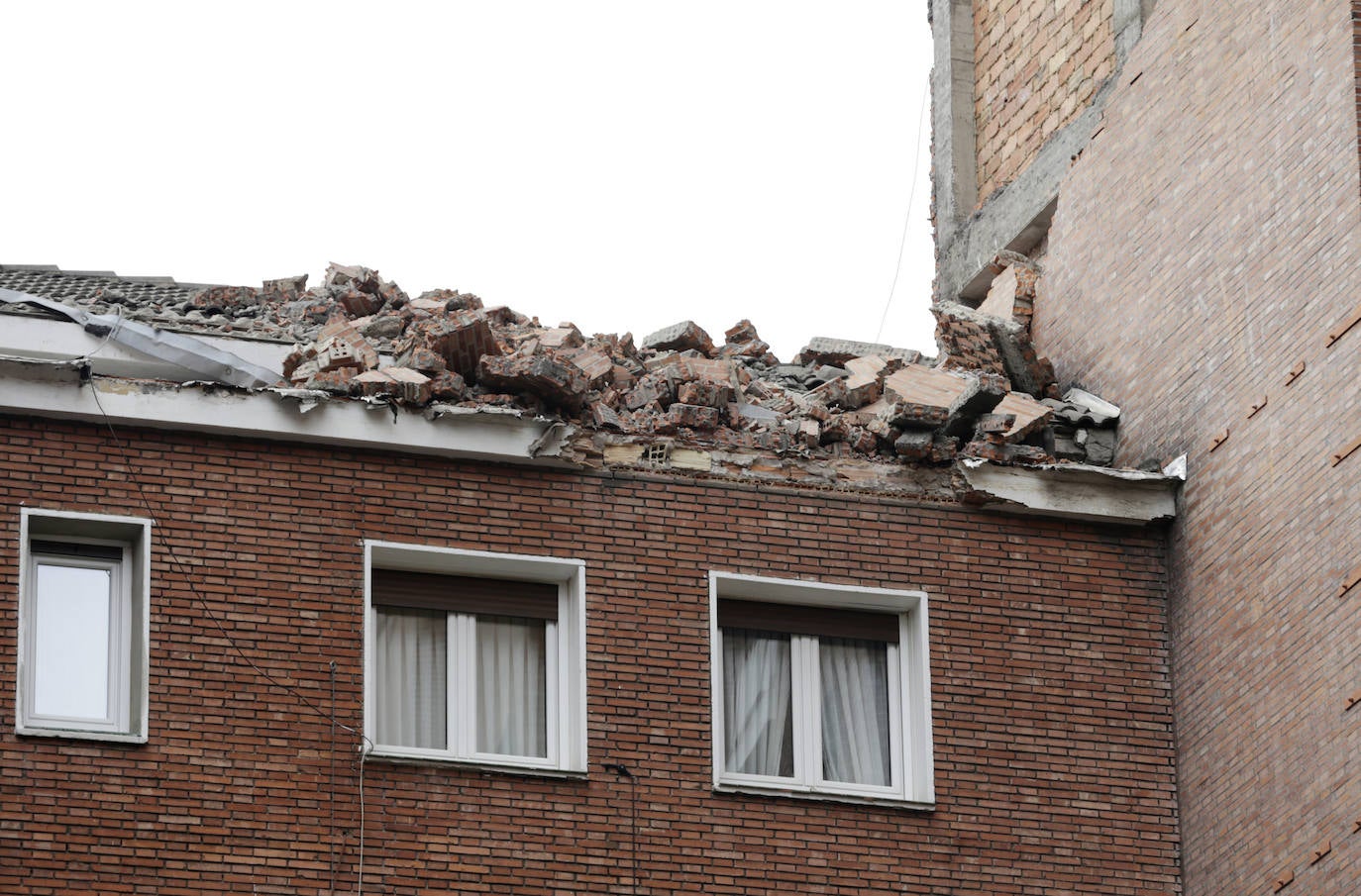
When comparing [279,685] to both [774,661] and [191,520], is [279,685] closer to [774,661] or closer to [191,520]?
[191,520]

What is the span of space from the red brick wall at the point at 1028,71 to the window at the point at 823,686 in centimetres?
530

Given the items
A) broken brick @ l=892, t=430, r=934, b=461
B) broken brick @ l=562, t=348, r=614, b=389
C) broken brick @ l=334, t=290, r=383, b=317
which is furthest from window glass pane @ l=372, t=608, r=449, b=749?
broken brick @ l=892, t=430, r=934, b=461

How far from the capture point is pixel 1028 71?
2205 centimetres

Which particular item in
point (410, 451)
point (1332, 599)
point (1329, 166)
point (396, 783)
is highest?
point (1329, 166)

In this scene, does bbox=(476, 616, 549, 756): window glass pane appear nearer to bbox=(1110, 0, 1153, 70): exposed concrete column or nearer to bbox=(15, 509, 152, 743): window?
bbox=(15, 509, 152, 743): window

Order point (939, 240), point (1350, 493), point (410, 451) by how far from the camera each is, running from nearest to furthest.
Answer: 1. point (1350, 493)
2. point (410, 451)
3. point (939, 240)

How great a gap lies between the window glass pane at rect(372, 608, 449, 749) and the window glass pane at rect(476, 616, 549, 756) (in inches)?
10.9

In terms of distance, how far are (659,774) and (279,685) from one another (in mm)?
2665

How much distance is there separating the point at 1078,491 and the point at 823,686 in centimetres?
245

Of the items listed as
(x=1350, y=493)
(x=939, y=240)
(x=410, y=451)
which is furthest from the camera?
(x=939, y=240)

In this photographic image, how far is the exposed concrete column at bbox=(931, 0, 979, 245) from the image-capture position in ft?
74.5

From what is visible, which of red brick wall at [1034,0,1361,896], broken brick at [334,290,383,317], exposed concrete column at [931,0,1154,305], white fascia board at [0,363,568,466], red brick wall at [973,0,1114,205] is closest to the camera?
red brick wall at [1034,0,1361,896]

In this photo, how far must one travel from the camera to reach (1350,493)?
1638cm

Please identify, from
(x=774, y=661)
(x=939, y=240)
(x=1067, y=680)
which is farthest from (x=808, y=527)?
(x=939, y=240)
